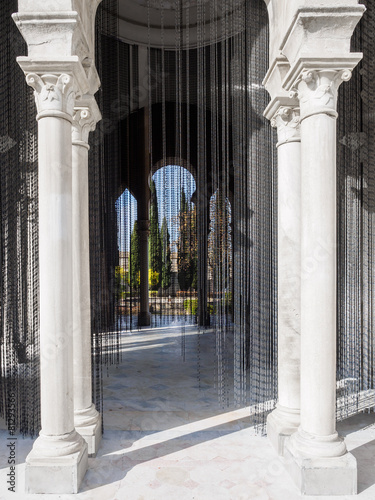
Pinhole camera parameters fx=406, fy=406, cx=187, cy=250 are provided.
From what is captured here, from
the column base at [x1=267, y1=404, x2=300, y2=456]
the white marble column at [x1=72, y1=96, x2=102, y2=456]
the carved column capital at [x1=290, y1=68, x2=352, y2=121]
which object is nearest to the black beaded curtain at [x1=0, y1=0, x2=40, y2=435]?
the white marble column at [x1=72, y1=96, x2=102, y2=456]

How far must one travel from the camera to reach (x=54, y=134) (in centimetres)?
441

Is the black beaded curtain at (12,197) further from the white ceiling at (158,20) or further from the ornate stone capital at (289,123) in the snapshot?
the white ceiling at (158,20)

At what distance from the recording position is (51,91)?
4.43m

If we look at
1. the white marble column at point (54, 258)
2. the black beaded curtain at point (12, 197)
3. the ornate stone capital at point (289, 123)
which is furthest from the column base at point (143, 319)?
the ornate stone capital at point (289, 123)

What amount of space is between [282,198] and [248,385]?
14.0 ft

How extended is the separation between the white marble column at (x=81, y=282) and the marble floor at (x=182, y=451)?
618mm

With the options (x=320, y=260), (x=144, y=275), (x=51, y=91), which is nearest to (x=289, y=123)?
(x=320, y=260)

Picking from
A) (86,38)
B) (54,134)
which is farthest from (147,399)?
(86,38)

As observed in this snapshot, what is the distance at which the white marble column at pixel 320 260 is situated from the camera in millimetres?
4332

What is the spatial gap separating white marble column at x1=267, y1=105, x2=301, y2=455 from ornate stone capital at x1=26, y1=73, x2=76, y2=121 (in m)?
2.63

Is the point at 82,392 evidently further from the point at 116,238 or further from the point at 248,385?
the point at 116,238

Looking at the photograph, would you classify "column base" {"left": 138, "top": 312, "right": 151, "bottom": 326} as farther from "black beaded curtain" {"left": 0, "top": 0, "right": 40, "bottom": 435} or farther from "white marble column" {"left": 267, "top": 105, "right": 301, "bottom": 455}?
"white marble column" {"left": 267, "top": 105, "right": 301, "bottom": 455}

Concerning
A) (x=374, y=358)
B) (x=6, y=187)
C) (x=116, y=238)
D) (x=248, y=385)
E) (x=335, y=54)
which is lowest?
(x=248, y=385)

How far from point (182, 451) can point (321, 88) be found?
4682 mm
